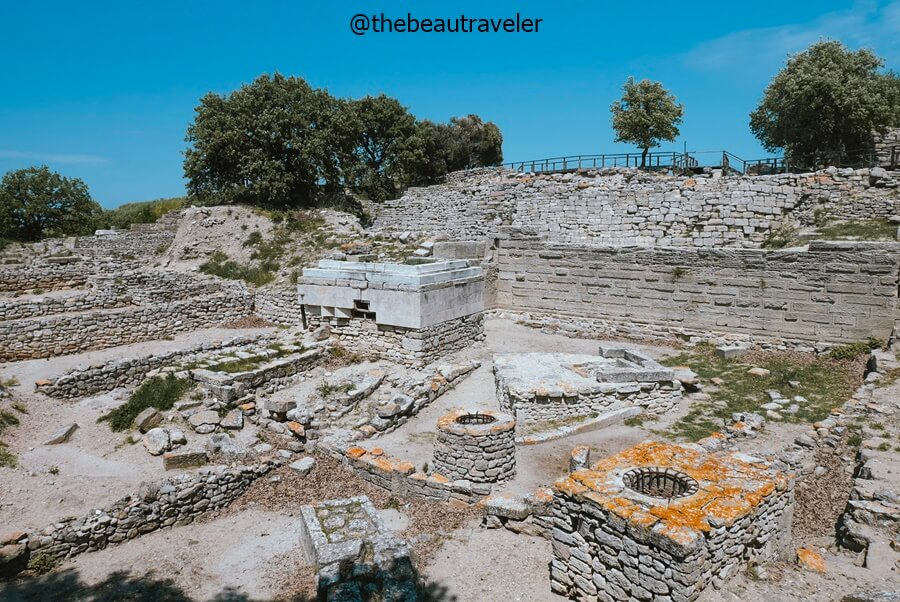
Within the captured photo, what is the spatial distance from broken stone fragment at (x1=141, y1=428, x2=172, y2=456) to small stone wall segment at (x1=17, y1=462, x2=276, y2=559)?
1.41m

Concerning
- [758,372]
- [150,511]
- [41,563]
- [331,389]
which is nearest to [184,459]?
[150,511]

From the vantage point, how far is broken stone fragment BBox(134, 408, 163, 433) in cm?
944

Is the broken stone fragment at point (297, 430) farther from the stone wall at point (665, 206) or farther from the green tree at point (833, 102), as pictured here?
the green tree at point (833, 102)

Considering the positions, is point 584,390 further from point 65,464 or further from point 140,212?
point 140,212

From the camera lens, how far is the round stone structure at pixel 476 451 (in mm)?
7637

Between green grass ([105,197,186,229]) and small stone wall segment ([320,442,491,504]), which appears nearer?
small stone wall segment ([320,442,491,504])

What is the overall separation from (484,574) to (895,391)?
839cm

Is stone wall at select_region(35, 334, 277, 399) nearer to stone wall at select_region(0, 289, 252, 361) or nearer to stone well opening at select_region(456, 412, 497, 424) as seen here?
stone wall at select_region(0, 289, 252, 361)

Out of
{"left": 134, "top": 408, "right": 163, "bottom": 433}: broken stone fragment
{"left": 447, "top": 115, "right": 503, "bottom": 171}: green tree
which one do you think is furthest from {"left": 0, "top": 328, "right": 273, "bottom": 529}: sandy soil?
{"left": 447, "top": 115, "right": 503, "bottom": 171}: green tree

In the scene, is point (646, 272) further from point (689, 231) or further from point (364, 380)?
point (364, 380)

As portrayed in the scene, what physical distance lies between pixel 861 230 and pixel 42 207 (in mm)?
39334

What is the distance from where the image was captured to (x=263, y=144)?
24656 millimetres

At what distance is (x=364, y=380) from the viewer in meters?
11.3

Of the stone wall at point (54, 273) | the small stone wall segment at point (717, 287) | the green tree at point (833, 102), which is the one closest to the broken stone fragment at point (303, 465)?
the small stone wall segment at point (717, 287)
